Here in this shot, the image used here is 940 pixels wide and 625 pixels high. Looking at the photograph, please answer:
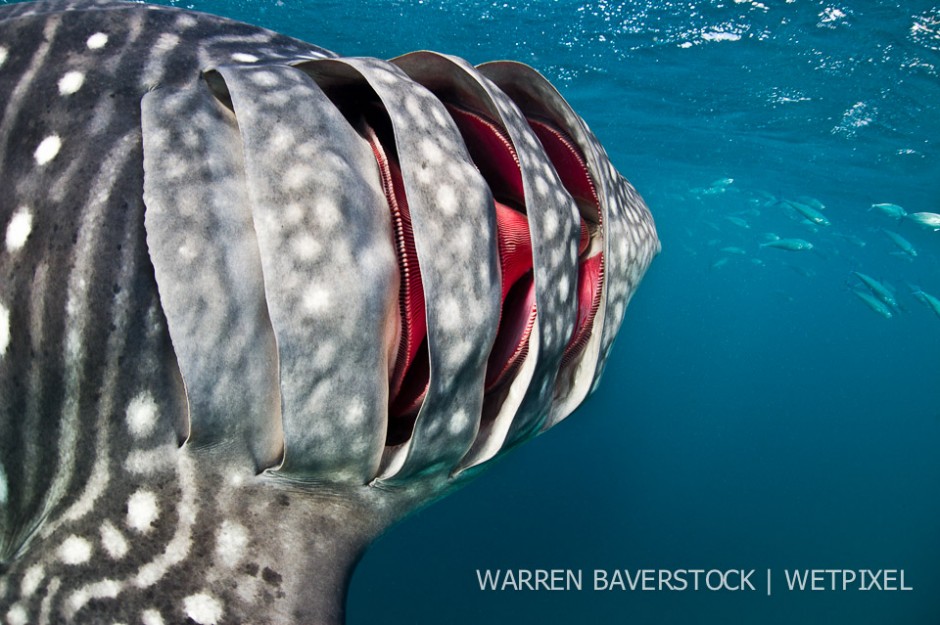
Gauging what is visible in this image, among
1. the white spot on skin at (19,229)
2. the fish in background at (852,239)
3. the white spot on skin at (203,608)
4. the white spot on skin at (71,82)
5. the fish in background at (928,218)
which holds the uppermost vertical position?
the white spot on skin at (71,82)

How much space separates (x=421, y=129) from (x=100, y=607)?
3.95ft

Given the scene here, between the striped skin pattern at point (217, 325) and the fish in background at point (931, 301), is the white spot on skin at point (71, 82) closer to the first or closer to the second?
the striped skin pattern at point (217, 325)

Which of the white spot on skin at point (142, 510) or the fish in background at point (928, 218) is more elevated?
the white spot on skin at point (142, 510)

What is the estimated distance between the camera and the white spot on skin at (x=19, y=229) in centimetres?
117

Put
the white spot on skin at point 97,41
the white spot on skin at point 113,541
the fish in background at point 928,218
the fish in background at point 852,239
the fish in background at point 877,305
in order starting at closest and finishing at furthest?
1. the white spot on skin at point 113,541
2. the white spot on skin at point 97,41
3. the fish in background at point 928,218
4. the fish in background at point 877,305
5. the fish in background at point 852,239

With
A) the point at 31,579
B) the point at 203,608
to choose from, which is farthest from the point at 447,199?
the point at 31,579

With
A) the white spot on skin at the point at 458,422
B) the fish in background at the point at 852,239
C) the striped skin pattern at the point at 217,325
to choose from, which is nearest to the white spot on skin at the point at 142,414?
the striped skin pattern at the point at 217,325

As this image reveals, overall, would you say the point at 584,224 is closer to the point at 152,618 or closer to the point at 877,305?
the point at 152,618

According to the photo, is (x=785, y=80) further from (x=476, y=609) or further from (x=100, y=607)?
(x=100, y=607)

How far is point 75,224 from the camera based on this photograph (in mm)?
1152

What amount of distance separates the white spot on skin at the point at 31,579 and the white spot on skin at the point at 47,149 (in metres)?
0.86

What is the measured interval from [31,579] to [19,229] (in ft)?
2.45

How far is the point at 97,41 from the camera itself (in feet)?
4.64

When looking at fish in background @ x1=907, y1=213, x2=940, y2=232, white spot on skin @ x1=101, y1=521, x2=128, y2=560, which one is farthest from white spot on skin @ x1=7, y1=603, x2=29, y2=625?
fish in background @ x1=907, y1=213, x2=940, y2=232
